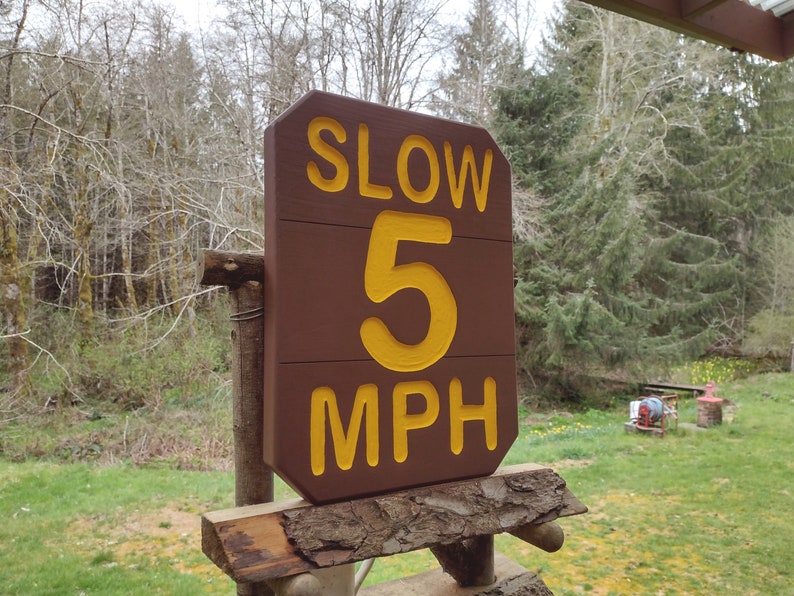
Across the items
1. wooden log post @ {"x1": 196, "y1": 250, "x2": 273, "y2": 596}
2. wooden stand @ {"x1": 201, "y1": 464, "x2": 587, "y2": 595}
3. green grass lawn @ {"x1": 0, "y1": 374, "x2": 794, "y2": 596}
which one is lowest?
green grass lawn @ {"x1": 0, "y1": 374, "x2": 794, "y2": 596}

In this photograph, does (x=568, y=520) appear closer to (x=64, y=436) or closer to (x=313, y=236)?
(x=313, y=236)

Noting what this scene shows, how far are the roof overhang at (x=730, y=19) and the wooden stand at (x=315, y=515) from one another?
5.88 ft

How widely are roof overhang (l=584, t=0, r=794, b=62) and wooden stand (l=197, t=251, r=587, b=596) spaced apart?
1.79 meters

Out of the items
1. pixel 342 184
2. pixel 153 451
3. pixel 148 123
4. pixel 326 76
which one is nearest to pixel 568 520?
pixel 342 184

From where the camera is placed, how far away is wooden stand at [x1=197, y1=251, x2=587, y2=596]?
3.58 ft

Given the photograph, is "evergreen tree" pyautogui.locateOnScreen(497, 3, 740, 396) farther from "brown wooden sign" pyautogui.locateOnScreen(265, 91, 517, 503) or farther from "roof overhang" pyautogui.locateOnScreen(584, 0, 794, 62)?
"brown wooden sign" pyautogui.locateOnScreen(265, 91, 517, 503)

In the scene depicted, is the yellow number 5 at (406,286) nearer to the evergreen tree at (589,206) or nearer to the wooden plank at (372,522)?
the wooden plank at (372,522)

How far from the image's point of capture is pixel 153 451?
249 inches

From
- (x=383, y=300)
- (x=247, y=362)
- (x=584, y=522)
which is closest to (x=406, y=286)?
(x=383, y=300)

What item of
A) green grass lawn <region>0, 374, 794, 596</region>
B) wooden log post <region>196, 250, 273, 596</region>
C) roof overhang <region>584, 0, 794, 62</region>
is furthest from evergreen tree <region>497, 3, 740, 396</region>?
wooden log post <region>196, 250, 273, 596</region>

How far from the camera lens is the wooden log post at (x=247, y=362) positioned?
49.3 inches

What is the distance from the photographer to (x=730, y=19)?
2.54 meters

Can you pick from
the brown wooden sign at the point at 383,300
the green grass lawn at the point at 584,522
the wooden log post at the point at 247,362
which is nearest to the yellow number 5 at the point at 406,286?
the brown wooden sign at the point at 383,300

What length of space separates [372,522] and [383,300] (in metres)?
0.47
